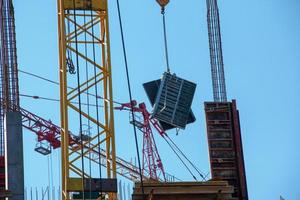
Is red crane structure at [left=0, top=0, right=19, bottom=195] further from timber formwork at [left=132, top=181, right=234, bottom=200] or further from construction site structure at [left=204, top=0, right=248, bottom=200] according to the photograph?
timber formwork at [left=132, top=181, right=234, bottom=200]

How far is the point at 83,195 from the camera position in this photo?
115ft

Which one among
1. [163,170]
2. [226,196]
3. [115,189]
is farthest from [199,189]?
[163,170]

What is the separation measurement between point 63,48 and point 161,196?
730 centimetres

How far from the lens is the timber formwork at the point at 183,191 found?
38312 mm

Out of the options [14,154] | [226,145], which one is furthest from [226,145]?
[14,154]

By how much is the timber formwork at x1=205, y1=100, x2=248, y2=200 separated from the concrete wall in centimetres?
1121

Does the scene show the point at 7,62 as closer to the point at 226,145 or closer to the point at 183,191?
the point at 226,145

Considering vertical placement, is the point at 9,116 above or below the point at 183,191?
above

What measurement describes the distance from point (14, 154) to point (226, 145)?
12.9 metres

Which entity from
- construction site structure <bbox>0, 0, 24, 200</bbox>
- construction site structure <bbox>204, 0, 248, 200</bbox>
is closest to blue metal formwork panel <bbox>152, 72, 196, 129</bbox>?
construction site structure <bbox>204, 0, 248, 200</bbox>

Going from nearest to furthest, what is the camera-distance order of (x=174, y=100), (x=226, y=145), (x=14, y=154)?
(x=14, y=154) → (x=226, y=145) → (x=174, y=100)

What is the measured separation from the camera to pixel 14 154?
1989 inches

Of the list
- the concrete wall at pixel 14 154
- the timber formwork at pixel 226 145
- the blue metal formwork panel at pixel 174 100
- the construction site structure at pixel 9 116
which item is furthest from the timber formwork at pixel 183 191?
the blue metal formwork panel at pixel 174 100

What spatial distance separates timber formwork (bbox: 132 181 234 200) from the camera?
38.3m
